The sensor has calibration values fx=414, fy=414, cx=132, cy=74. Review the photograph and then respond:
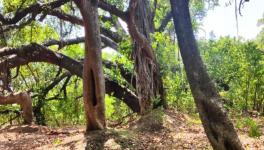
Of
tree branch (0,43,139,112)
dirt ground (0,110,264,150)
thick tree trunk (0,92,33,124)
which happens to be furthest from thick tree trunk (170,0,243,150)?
thick tree trunk (0,92,33,124)

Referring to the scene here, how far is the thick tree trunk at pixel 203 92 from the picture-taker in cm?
535

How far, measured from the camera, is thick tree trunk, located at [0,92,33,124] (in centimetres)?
1212

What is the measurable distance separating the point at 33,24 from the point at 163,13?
6.67m

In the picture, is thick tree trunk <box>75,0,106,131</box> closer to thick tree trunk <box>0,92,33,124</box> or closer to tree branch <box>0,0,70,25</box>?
tree branch <box>0,0,70,25</box>

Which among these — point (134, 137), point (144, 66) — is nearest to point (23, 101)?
point (144, 66)

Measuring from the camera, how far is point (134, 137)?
7793 millimetres

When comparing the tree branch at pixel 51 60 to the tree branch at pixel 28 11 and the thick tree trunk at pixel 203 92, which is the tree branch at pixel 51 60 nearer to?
the tree branch at pixel 28 11

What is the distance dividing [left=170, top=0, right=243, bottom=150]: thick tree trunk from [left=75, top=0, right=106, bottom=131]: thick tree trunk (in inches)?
107

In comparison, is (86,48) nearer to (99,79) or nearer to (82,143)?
(99,79)

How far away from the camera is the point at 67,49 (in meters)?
15.8

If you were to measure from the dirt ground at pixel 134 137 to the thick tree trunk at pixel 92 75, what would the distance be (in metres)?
0.34

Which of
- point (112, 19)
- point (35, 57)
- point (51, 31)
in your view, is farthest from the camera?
point (112, 19)

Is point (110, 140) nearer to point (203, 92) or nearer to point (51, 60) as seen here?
point (203, 92)

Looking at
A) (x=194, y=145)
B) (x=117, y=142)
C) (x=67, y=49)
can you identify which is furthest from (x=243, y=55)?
(x=117, y=142)
